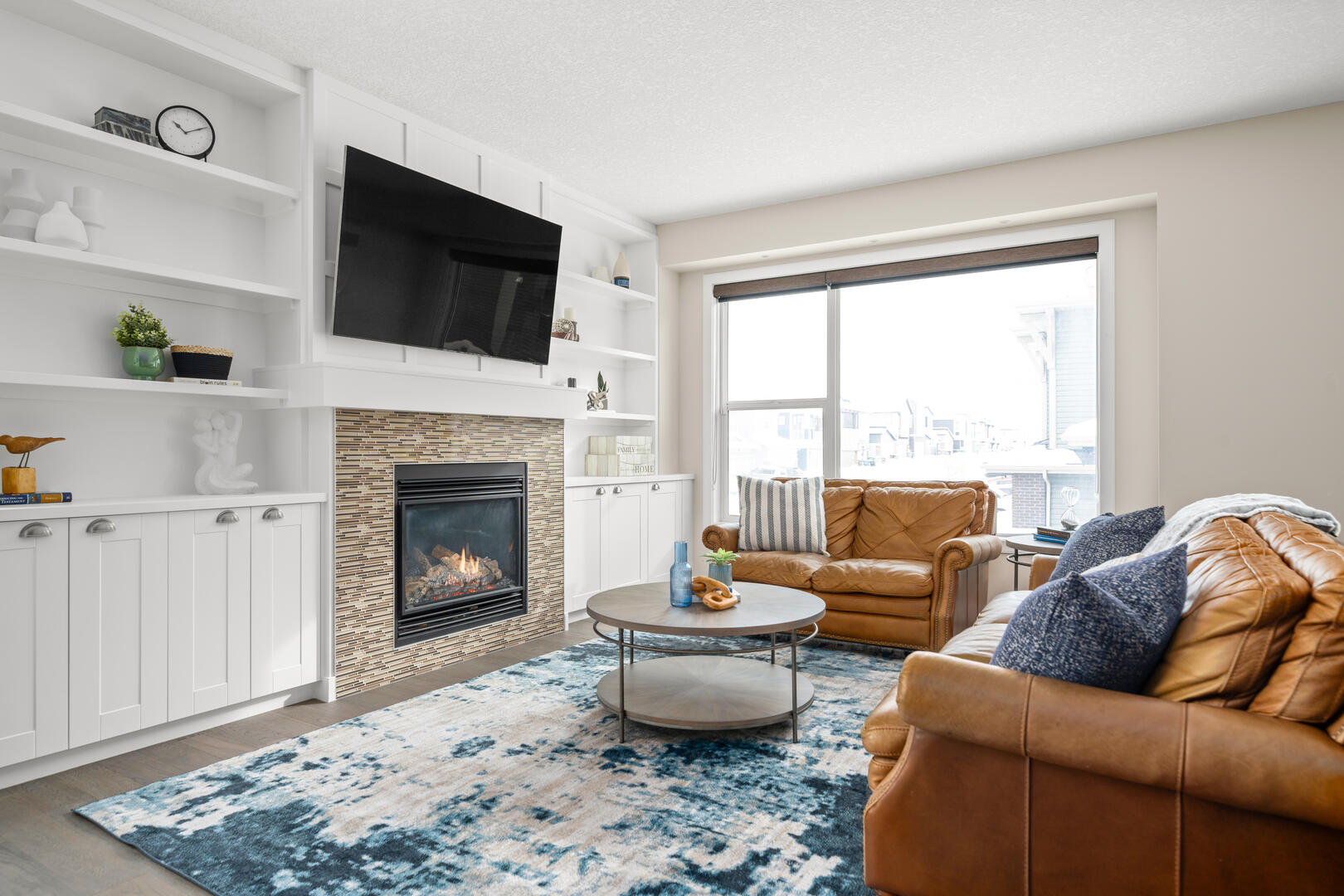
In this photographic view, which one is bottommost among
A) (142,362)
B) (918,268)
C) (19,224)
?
(142,362)

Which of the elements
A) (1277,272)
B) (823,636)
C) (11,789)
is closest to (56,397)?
(11,789)

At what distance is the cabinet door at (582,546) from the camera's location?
455 centimetres

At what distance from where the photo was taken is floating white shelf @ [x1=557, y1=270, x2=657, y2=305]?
4.73 meters

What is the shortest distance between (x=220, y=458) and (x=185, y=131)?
1304 mm

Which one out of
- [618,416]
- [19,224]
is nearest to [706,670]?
[618,416]

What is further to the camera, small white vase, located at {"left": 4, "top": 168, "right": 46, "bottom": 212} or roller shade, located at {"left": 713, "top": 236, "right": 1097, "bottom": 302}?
roller shade, located at {"left": 713, "top": 236, "right": 1097, "bottom": 302}

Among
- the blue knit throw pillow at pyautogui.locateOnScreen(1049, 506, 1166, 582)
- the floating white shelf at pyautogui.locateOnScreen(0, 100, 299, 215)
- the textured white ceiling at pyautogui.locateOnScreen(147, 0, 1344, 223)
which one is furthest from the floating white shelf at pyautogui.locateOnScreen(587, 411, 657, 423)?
the blue knit throw pillow at pyautogui.locateOnScreen(1049, 506, 1166, 582)

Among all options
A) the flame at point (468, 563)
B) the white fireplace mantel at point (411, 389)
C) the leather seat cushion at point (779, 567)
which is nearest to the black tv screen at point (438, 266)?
the white fireplace mantel at point (411, 389)

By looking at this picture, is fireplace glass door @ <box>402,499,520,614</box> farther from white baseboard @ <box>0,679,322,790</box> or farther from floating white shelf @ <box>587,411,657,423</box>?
floating white shelf @ <box>587,411,657,423</box>

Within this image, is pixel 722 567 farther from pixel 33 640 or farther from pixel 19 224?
pixel 19 224

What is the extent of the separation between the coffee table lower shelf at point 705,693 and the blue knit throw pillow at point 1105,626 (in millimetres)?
1300

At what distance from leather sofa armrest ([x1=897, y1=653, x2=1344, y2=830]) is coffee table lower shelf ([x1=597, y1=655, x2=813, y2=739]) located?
1.19 metres

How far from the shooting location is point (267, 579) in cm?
299

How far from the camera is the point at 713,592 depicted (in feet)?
9.37
